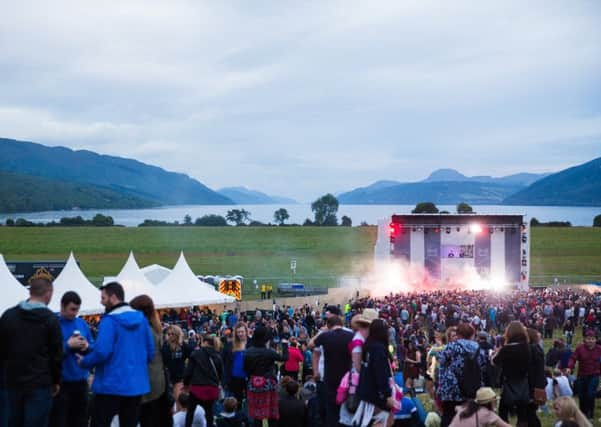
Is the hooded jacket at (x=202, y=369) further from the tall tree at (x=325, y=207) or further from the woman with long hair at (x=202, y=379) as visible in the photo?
the tall tree at (x=325, y=207)

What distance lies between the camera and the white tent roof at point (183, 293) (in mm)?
24438

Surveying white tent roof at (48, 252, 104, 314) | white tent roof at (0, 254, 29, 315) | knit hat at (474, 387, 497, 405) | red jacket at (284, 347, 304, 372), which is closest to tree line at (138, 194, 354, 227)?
white tent roof at (48, 252, 104, 314)

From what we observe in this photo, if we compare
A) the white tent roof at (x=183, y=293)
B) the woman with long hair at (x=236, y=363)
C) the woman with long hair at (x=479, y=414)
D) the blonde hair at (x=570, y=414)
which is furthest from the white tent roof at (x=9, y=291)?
the blonde hair at (x=570, y=414)

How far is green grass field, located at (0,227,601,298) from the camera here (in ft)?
184

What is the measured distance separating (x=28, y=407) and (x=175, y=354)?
148 inches

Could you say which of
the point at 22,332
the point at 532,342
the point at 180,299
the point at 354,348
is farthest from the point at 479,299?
the point at 22,332

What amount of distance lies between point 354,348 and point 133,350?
1916mm

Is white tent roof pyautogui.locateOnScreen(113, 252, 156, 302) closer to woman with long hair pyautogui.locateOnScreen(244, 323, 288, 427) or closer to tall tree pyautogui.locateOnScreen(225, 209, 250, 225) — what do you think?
woman with long hair pyautogui.locateOnScreen(244, 323, 288, 427)

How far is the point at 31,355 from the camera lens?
5.06 m

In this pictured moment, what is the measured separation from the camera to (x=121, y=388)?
→ 5375 millimetres

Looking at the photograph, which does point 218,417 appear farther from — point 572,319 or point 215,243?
point 215,243

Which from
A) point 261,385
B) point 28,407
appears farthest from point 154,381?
point 261,385

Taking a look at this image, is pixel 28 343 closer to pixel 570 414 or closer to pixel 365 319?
pixel 365 319

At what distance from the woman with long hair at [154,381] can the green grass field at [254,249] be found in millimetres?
38331
